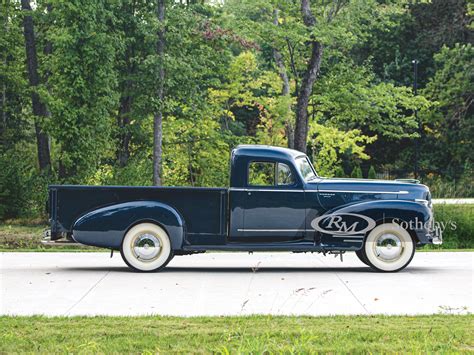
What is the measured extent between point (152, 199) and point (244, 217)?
1.42 meters

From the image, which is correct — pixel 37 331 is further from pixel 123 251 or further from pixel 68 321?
pixel 123 251

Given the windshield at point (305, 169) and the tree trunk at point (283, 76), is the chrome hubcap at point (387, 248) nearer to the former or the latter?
the windshield at point (305, 169)

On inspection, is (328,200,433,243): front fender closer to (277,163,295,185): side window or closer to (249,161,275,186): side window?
(277,163,295,185): side window

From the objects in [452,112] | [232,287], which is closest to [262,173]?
[232,287]

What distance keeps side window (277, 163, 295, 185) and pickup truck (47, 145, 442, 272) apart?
2 centimetres

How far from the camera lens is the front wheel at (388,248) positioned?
12.5 metres

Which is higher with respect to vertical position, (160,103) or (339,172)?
(160,103)

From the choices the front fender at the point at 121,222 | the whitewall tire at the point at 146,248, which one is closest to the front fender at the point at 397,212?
the front fender at the point at 121,222

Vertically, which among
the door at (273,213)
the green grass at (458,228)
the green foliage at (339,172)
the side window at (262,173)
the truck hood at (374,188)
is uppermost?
the side window at (262,173)

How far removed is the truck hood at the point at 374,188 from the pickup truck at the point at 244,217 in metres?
0.02

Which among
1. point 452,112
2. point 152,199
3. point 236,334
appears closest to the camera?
point 236,334

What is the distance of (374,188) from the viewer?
12.6 m

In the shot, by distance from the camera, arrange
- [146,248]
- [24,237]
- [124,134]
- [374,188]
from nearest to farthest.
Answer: [146,248] → [374,188] → [24,237] → [124,134]

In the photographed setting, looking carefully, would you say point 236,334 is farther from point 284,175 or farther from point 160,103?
point 160,103
